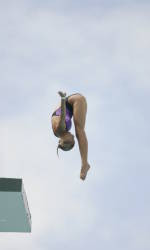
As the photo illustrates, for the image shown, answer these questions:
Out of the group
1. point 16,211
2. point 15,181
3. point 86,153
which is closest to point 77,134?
point 86,153

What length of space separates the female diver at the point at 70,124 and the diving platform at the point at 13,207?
20.0 ft

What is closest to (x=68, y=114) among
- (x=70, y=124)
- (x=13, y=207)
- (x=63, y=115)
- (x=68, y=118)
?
(x=68, y=118)

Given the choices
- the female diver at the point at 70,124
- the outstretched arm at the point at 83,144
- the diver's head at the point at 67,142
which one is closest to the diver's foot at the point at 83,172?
the female diver at the point at 70,124

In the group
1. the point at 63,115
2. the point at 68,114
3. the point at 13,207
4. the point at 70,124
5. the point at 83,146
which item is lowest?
the point at 13,207

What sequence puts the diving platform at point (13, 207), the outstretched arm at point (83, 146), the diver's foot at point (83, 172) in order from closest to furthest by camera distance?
the diver's foot at point (83, 172) < the outstretched arm at point (83, 146) < the diving platform at point (13, 207)

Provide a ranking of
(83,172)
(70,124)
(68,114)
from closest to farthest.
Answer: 1. (83,172)
2. (70,124)
3. (68,114)

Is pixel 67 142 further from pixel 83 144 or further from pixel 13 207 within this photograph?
pixel 13 207

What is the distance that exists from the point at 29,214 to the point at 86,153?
10341mm

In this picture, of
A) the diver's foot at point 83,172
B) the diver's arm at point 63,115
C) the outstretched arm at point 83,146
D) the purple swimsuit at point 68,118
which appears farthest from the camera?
the purple swimsuit at point 68,118

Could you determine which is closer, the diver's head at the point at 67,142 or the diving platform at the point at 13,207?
the diver's head at the point at 67,142

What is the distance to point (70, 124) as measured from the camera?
43.3 ft

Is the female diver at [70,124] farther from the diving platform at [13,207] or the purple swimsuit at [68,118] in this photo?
the diving platform at [13,207]

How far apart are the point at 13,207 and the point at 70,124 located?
852 centimetres

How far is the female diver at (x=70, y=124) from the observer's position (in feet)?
41.8
